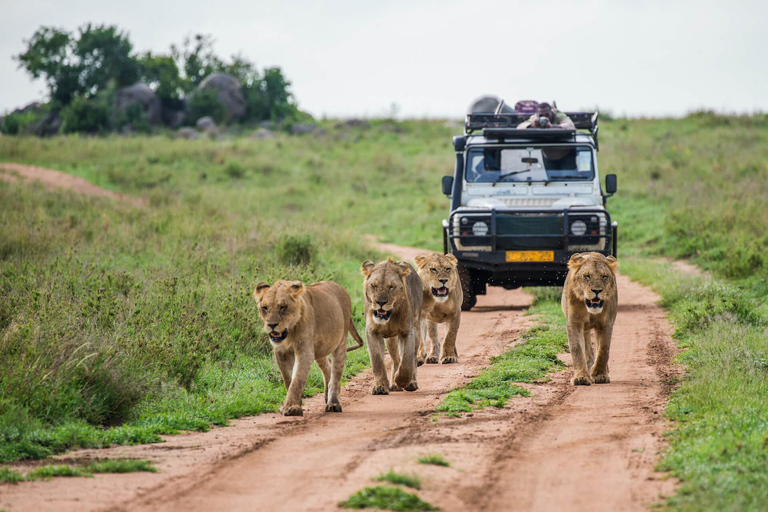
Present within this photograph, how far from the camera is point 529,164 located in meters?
14.2

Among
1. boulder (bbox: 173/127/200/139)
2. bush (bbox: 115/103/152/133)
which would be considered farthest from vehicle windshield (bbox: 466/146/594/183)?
bush (bbox: 115/103/152/133)

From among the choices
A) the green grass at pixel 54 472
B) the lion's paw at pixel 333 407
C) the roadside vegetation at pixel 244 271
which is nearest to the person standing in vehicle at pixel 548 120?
the roadside vegetation at pixel 244 271

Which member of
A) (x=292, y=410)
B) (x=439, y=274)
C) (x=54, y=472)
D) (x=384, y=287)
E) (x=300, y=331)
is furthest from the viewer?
(x=439, y=274)

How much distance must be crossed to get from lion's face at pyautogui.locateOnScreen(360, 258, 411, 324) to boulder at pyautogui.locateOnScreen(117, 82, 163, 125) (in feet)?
146

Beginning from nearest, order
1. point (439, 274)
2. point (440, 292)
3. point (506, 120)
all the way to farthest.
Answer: point (440, 292)
point (439, 274)
point (506, 120)

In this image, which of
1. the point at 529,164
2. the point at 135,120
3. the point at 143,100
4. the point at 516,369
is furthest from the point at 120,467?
the point at 143,100

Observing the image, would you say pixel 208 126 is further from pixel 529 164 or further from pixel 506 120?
pixel 529 164

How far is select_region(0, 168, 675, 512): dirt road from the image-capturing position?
4840 millimetres

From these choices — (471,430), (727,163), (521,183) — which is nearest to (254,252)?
(521,183)

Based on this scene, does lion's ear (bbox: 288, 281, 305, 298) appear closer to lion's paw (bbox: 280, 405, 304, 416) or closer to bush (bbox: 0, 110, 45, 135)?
lion's paw (bbox: 280, 405, 304, 416)

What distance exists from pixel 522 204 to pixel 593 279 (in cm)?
550

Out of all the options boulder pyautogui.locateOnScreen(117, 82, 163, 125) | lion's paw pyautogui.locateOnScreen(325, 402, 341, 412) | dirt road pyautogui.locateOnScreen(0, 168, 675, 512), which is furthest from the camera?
boulder pyautogui.locateOnScreen(117, 82, 163, 125)

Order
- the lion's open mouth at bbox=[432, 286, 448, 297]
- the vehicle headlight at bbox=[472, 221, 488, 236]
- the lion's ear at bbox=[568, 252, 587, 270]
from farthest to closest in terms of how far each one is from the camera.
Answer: the vehicle headlight at bbox=[472, 221, 488, 236] → the lion's open mouth at bbox=[432, 286, 448, 297] → the lion's ear at bbox=[568, 252, 587, 270]

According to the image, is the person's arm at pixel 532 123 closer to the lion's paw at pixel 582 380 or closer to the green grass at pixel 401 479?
the lion's paw at pixel 582 380
